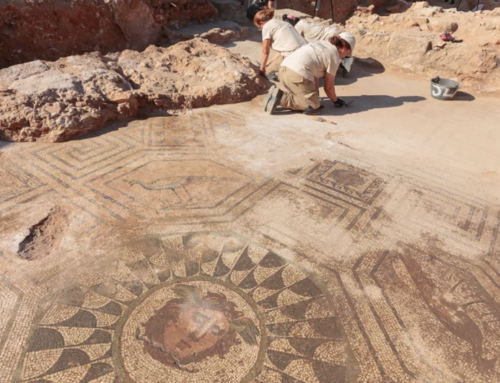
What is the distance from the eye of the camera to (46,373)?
139 cm

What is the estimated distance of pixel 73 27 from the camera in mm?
4586

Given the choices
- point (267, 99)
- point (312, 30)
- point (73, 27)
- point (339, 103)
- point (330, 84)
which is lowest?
point (339, 103)

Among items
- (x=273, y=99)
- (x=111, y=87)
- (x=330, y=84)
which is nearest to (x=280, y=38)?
(x=330, y=84)

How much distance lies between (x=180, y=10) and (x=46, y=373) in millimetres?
6240

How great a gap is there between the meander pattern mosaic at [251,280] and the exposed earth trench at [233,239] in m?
0.01

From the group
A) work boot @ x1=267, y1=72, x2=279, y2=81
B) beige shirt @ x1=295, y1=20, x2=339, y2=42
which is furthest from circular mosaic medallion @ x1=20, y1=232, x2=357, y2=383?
beige shirt @ x1=295, y1=20, x2=339, y2=42

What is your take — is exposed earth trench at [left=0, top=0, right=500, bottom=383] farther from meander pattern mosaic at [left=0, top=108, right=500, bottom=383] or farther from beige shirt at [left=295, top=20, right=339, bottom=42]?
beige shirt at [left=295, top=20, right=339, bottom=42]

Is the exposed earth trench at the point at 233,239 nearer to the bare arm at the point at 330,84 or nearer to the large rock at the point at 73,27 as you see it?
the bare arm at the point at 330,84

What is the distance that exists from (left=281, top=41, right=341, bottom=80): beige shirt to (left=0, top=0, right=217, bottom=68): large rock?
9.16 feet

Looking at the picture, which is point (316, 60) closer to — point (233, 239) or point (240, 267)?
point (233, 239)

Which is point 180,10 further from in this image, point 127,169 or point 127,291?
point 127,291

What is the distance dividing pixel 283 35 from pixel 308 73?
116 cm

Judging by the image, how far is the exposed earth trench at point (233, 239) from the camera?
4.95 ft

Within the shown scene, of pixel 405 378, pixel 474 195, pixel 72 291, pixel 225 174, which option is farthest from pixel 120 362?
pixel 474 195
